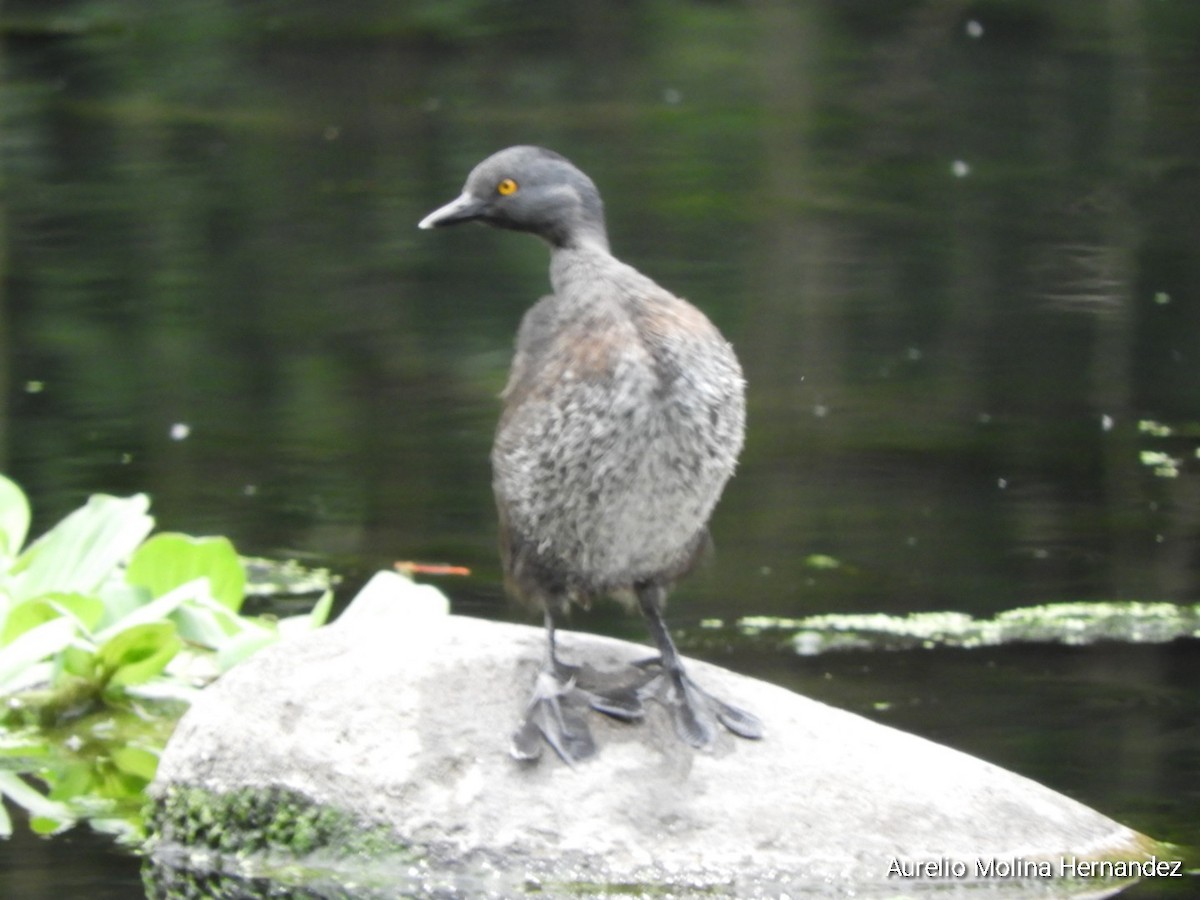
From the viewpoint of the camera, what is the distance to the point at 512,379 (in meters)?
5.61

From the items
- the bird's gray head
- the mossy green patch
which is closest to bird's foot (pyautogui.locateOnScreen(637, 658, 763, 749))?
the mossy green patch

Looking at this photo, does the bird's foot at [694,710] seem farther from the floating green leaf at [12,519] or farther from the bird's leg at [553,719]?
the floating green leaf at [12,519]

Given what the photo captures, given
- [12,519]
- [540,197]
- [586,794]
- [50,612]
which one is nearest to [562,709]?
[586,794]

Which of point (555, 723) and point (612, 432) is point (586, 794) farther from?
point (612, 432)

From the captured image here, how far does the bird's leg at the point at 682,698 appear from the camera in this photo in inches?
217

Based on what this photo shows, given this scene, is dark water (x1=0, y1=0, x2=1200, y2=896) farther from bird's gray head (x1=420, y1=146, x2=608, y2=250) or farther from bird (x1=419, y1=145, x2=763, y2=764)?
bird's gray head (x1=420, y1=146, x2=608, y2=250)

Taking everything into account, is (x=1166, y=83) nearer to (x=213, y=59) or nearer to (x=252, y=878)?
(x=213, y=59)

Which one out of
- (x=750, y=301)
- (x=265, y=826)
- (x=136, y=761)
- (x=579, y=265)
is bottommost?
(x=750, y=301)

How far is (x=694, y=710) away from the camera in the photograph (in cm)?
555

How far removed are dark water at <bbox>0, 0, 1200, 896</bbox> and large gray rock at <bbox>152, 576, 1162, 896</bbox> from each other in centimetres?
47

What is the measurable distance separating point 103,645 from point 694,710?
214 cm

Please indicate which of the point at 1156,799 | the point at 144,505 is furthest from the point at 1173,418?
the point at 144,505

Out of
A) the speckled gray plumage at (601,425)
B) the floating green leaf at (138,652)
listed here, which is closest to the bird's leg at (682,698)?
the speckled gray plumage at (601,425)

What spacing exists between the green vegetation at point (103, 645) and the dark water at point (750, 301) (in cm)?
52
